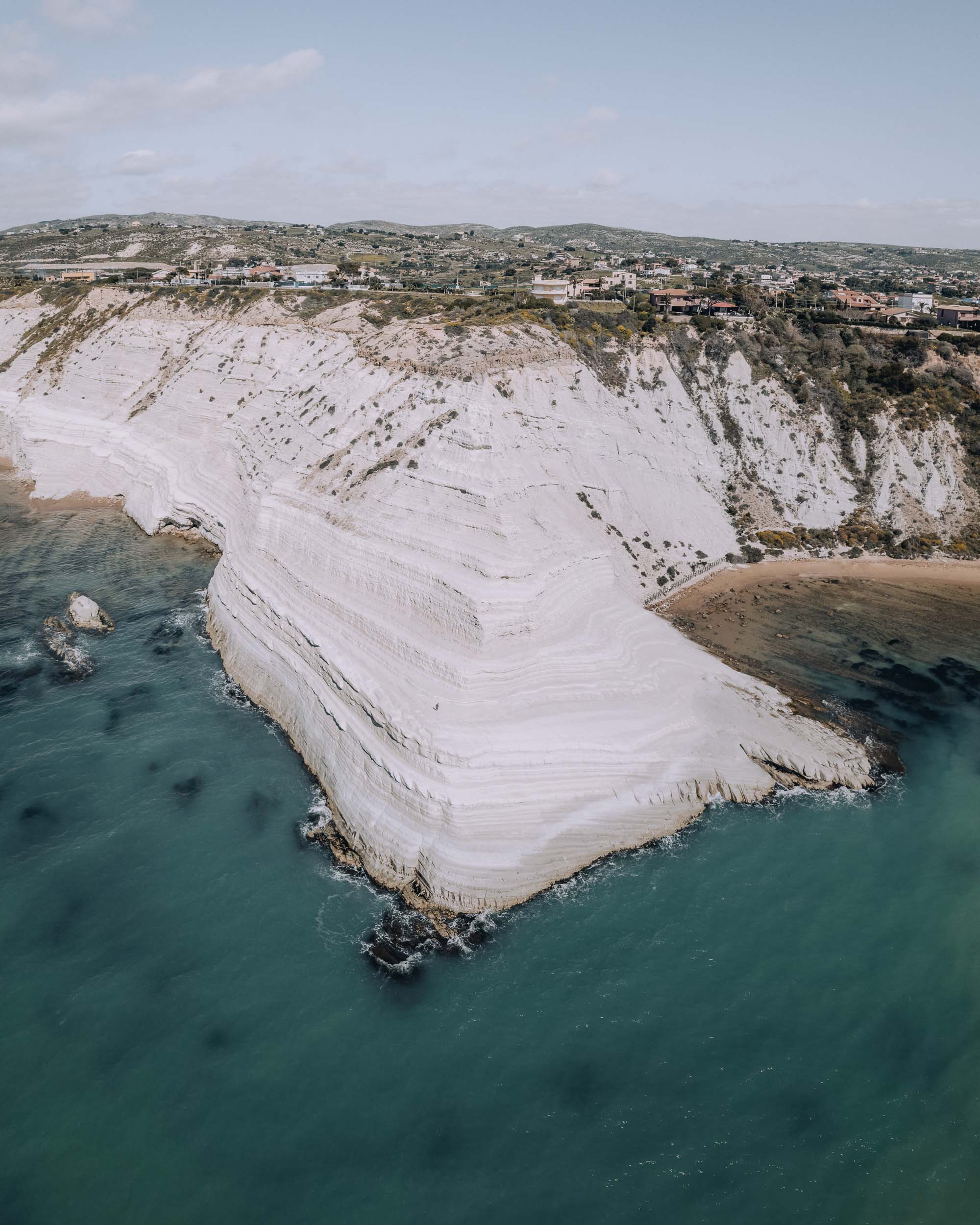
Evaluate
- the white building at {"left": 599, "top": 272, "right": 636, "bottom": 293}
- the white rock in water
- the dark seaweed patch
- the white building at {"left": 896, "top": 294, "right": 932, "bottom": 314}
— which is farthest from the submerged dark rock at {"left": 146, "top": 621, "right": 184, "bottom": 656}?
the white building at {"left": 896, "top": 294, "right": 932, "bottom": 314}

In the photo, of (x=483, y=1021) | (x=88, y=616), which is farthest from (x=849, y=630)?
(x=88, y=616)

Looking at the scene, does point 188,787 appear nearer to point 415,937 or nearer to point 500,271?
point 415,937

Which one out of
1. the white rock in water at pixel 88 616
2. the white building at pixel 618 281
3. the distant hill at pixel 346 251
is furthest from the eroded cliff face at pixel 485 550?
the distant hill at pixel 346 251

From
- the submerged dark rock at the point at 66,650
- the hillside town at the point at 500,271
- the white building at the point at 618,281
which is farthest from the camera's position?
the white building at the point at 618,281

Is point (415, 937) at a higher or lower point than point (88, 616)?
lower

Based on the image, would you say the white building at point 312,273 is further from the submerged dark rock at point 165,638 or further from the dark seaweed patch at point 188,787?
the dark seaweed patch at point 188,787

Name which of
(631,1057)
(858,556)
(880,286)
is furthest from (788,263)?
(631,1057)
